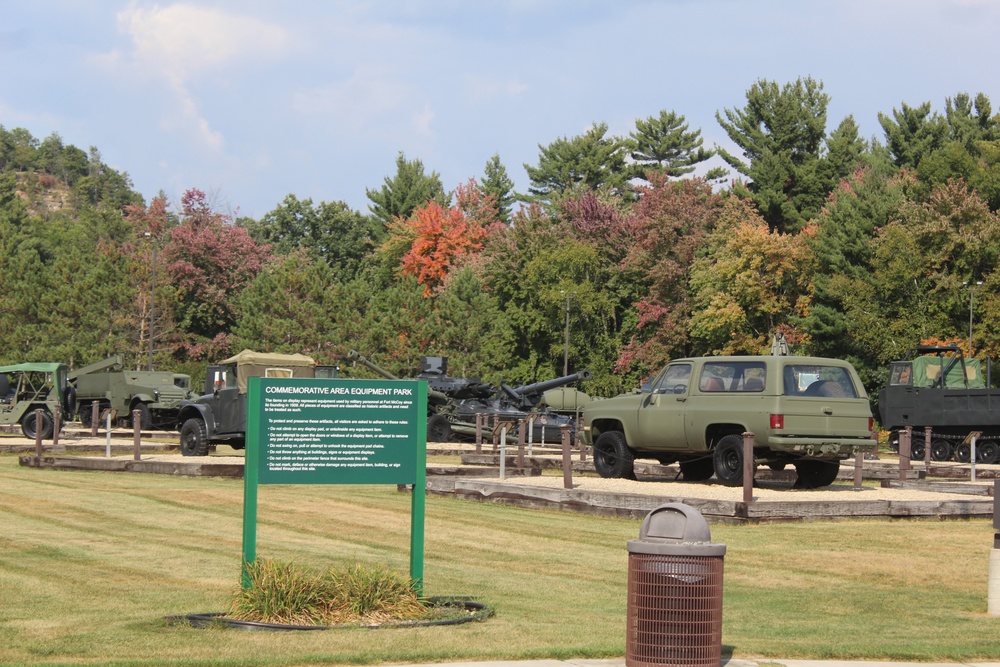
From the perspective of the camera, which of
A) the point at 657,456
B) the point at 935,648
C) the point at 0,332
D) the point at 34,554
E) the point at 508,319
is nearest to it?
the point at 935,648

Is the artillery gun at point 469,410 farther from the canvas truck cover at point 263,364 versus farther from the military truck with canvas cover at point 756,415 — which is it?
the military truck with canvas cover at point 756,415

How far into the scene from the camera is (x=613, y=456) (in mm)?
22828

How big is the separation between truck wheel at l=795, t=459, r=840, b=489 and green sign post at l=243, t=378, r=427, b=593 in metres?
12.1

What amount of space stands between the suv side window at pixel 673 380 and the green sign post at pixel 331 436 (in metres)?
11.4

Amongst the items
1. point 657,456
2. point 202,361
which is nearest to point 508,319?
point 202,361

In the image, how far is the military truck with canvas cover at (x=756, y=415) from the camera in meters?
20.0

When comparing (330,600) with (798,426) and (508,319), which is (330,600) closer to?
(798,426)

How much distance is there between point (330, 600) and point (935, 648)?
4099 millimetres

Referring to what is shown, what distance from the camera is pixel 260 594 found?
9891 mm

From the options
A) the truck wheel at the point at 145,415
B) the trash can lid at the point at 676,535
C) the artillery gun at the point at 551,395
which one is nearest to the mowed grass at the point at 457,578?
the trash can lid at the point at 676,535

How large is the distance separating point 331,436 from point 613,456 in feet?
42.8

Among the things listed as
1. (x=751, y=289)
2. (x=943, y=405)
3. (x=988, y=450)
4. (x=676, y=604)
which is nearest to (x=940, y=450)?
(x=943, y=405)

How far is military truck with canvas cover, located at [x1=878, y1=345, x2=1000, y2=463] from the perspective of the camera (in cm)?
3781

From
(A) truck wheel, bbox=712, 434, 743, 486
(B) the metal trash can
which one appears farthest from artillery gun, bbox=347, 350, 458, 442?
(B) the metal trash can
